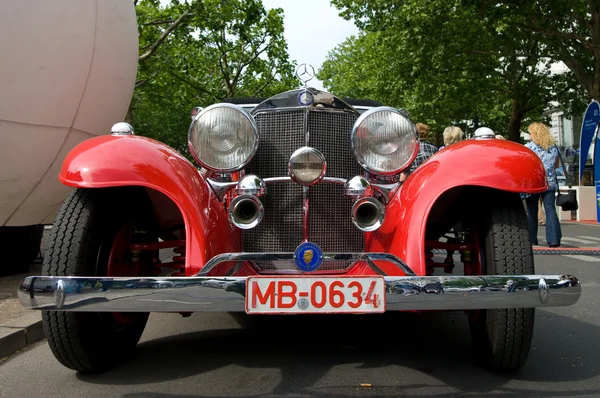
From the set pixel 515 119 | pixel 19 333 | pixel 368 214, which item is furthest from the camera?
pixel 515 119

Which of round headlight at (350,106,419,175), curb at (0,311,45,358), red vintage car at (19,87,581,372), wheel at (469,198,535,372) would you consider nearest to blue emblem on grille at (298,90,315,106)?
red vintage car at (19,87,581,372)

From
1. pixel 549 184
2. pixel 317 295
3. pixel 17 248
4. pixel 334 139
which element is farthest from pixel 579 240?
pixel 317 295

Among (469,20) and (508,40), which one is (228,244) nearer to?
(469,20)

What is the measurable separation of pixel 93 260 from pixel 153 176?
51 centimetres

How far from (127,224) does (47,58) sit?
2464 millimetres

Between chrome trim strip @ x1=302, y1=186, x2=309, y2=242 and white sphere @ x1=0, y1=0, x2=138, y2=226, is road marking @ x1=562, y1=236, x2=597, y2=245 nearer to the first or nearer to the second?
white sphere @ x1=0, y1=0, x2=138, y2=226

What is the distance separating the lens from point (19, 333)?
3.90m

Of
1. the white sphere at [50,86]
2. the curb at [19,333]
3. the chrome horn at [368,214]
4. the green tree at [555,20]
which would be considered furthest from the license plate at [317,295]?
the green tree at [555,20]

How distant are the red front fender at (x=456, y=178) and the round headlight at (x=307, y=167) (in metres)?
0.49

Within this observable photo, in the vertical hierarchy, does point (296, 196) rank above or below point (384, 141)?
below

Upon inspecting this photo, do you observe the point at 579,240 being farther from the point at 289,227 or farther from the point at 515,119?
the point at 515,119

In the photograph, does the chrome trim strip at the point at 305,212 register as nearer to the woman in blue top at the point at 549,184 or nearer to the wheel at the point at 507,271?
the wheel at the point at 507,271

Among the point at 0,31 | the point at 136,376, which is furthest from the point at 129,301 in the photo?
the point at 0,31

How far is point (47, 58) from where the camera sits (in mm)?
5125
